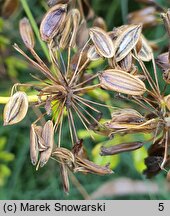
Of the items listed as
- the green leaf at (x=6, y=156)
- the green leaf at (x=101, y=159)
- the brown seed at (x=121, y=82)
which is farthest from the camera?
the green leaf at (x=6, y=156)

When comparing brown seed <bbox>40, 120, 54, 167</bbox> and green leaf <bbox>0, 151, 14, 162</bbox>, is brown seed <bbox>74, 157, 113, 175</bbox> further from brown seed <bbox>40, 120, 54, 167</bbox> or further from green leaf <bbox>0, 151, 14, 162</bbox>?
green leaf <bbox>0, 151, 14, 162</bbox>

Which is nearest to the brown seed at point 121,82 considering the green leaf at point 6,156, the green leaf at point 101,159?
the green leaf at point 101,159

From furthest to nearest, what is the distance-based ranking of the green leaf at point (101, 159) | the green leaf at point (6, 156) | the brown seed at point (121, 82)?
the green leaf at point (6, 156) → the green leaf at point (101, 159) → the brown seed at point (121, 82)

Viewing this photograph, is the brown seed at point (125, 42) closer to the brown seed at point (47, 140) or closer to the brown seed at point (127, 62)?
the brown seed at point (127, 62)

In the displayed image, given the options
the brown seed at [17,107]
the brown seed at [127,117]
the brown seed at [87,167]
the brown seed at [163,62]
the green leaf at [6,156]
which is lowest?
the brown seed at [87,167]

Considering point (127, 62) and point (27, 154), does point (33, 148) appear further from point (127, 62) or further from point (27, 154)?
point (27, 154)

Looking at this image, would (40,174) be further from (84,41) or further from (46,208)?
(84,41)

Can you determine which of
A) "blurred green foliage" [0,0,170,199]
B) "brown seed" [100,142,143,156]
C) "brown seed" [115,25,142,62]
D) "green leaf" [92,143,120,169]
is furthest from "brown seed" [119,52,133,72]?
"blurred green foliage" [0,0,170,199]

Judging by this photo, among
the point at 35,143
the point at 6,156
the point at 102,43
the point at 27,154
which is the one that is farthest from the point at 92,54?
the point at 27,154
